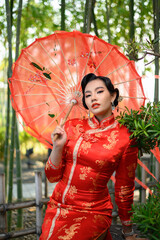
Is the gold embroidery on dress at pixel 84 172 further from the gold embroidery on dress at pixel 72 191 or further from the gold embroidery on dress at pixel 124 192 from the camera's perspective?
the gold embroidery on dress at pixel 124 192

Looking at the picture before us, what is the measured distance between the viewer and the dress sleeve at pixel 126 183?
1.61m

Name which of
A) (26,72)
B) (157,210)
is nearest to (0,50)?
(26,72)

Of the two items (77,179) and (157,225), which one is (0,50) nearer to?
→ (77,179)

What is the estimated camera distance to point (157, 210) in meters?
1.17

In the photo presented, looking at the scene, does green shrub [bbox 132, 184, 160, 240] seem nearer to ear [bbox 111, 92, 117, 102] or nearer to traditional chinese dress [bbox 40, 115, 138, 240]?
traditional chinese dress [bbox 40, 115, 138, 240]

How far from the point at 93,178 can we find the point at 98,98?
48cm

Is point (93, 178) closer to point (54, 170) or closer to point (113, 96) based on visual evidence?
point (54, 170)

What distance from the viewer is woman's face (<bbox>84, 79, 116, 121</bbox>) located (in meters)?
1.64

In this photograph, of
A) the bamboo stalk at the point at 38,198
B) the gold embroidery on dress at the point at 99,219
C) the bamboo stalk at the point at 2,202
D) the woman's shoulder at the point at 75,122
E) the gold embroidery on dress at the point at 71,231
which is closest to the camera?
the gold embroidery on dress at the point at 71,231

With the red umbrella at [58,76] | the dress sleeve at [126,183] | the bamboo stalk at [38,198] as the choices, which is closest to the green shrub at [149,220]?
the dress sleeve at [126,183]

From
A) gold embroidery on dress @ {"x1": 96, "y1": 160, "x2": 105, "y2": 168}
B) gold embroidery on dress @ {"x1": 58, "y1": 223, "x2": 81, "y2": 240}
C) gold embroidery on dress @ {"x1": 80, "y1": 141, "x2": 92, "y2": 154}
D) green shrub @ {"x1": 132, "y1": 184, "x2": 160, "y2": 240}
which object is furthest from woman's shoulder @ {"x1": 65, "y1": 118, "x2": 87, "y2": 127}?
green shrub @ {"x1": 132, "y1": 184, "x2": 160, "y2": 240}

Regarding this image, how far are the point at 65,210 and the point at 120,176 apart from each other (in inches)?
15.1

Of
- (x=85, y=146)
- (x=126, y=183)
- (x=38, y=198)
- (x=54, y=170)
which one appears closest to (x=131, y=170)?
(x=126, y=183)

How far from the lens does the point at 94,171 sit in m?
1.61
